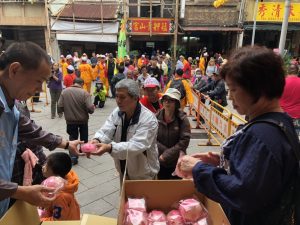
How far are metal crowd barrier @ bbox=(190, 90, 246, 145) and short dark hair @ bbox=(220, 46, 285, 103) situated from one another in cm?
326

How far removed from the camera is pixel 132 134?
2.61 meters

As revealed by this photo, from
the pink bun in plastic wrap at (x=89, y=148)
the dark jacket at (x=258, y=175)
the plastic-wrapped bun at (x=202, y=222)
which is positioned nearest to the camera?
the dark jacket at (x=258, y=175)

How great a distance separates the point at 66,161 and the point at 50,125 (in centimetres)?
581

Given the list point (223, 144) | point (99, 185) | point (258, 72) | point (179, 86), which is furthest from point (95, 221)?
point (179, 86)

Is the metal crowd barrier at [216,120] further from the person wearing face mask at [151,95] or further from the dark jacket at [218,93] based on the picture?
the person wearing face mask at [151,95]

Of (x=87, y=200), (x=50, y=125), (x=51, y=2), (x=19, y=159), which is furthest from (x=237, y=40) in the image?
(x=19, y=159)

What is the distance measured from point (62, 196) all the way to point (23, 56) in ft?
Result: 4.30

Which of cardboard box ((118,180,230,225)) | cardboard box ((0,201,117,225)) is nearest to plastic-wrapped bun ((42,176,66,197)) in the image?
cardboard box ((0,201,117,225))

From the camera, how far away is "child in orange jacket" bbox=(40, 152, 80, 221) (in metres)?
2.38

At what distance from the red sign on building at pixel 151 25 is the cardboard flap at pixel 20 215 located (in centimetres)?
1871

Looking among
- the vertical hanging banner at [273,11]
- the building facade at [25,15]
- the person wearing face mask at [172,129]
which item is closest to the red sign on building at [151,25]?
the vertical hanging banner at [273,11]

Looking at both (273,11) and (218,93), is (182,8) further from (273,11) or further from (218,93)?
(218,93)

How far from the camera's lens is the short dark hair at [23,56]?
1592 mm

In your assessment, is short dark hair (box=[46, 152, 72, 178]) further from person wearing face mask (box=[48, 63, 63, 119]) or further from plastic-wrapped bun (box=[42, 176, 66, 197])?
person wearing face mask (box=[48, 63, 63, 119])
